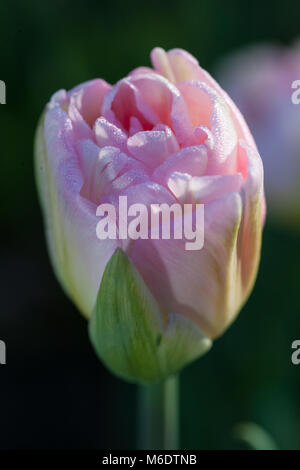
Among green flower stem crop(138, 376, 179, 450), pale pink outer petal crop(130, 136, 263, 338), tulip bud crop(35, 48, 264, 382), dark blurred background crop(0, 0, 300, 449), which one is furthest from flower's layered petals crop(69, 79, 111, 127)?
dark blurred background crop(0, 0, 300, 449)

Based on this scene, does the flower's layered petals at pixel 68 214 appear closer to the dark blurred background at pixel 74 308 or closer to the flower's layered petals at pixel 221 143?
the flower's layered petals at pixel 221 143

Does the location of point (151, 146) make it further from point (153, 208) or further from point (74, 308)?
point (74, 308)

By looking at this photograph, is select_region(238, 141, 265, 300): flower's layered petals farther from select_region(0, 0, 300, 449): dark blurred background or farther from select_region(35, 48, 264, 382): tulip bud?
select_region(0, 0, 300, 449): dark blurred background

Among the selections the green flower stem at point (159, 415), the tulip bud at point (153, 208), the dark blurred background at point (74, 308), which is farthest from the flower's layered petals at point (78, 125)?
the dark blurred background at point (74, 308)

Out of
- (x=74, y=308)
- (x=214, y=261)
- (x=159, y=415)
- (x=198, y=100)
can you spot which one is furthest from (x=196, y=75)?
(x=74, y=308)

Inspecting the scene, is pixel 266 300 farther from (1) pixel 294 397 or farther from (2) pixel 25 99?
(2) pixel 25 99

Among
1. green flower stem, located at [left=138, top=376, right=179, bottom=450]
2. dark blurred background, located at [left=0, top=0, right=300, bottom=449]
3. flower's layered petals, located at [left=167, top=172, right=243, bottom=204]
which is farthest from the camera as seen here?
dark blurred background, located at [left=0, top=0, right=300, bottom=449]
